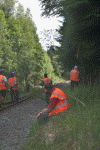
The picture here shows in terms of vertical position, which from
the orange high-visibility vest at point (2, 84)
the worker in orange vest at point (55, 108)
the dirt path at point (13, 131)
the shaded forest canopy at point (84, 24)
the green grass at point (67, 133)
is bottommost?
the dirt path at point (13, 131)

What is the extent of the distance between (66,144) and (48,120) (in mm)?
1501

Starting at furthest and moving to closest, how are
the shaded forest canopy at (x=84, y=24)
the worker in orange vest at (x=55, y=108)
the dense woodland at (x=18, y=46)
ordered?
the dense woodland at (x=18, y=46) → the shaded forest canopy at (x=84, y=24) → the worker in orange vest at (x=55, y=108)

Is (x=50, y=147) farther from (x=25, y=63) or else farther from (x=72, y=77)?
(x=25, y=63)

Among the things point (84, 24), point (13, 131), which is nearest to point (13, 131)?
point (13, 131)

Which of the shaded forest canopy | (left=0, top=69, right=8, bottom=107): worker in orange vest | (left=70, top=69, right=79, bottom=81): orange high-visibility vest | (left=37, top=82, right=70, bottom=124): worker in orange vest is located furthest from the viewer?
(left=70, top=69, right=79, bottom=81): orange high-visibility vest

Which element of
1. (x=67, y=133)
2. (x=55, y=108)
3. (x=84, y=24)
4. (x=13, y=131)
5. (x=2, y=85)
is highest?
(x=84, y=24)

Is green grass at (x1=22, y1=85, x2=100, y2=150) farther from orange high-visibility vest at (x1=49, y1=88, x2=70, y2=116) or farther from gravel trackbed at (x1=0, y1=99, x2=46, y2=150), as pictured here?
gravel trackbed at (x1=0, y1=99, x2=46, y2=150)

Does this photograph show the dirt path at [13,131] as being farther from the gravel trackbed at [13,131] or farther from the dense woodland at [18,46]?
the dense woodland at [18,46]

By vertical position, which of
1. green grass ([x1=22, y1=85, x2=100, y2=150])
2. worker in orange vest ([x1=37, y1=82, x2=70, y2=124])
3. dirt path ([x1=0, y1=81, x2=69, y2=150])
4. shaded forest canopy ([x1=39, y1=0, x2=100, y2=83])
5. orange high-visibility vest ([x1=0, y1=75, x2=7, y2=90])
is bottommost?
dirt path ([x1=0, y1=81, x2=69, y2=150])

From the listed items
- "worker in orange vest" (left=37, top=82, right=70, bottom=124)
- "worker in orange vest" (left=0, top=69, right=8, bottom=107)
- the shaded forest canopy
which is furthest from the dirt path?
the shaded forest canopy

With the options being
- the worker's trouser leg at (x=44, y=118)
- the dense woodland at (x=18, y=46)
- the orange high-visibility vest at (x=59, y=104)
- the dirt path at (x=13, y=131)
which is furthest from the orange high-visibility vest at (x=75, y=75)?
the dense woodland at (x=18, y=46)

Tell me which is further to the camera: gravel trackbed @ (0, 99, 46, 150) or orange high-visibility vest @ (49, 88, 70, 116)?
orange high-visibility vest @ (49, 88, 70, 116)

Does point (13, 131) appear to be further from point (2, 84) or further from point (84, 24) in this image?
point (84, 24)

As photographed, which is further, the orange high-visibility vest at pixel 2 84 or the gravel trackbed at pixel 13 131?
the orange high-visibility vest at pixel 2 84
